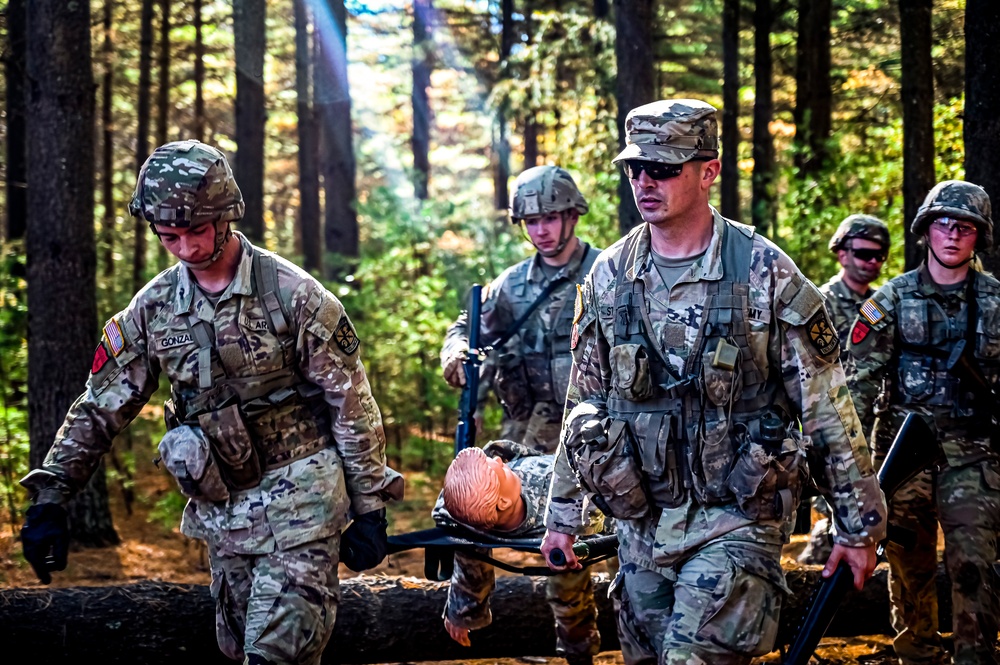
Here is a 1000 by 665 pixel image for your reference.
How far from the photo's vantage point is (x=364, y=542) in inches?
194

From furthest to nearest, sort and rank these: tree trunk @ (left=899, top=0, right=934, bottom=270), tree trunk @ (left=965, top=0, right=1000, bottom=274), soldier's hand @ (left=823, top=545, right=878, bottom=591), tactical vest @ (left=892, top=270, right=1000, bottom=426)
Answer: tree trunk @ (left=899, top=0, right=934, bottom=270)
tree trunk @ (left=965, top=0, right=1000, bottom=274)
tactical vest @ (left=892, top=270, right=1000, bottom=426)
soldier's hand @ (left=823, top=545, right=878, bottom=591)

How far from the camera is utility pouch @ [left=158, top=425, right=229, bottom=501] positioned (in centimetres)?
477

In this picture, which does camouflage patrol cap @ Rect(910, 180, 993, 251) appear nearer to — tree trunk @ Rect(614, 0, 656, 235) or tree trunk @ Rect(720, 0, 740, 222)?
tree trunk @ Rect(614, 0, 656, 235)

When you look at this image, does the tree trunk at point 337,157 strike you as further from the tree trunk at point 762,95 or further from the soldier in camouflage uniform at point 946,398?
the soldier in camouflage uniform at point 946,398

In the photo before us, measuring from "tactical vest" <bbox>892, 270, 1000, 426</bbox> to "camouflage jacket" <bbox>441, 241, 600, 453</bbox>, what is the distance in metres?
2.00

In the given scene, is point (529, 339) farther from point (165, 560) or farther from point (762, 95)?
point (762, 95)

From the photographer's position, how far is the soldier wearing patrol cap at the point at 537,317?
721cm

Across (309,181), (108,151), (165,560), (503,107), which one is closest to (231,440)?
(165,560)

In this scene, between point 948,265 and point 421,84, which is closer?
point 948,265

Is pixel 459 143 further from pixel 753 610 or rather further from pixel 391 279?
pixel 753 610

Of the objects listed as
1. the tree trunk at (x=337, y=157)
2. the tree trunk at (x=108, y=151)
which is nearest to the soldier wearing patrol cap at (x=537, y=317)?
the tree trunk at (x=108, y=151)

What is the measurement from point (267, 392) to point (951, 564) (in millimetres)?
3856

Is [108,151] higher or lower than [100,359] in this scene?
higher

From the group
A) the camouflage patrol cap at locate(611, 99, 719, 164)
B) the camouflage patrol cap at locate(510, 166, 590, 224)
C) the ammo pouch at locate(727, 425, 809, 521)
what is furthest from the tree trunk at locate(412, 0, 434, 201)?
the ammo pouch at locate(727, 425, 809, 521)
